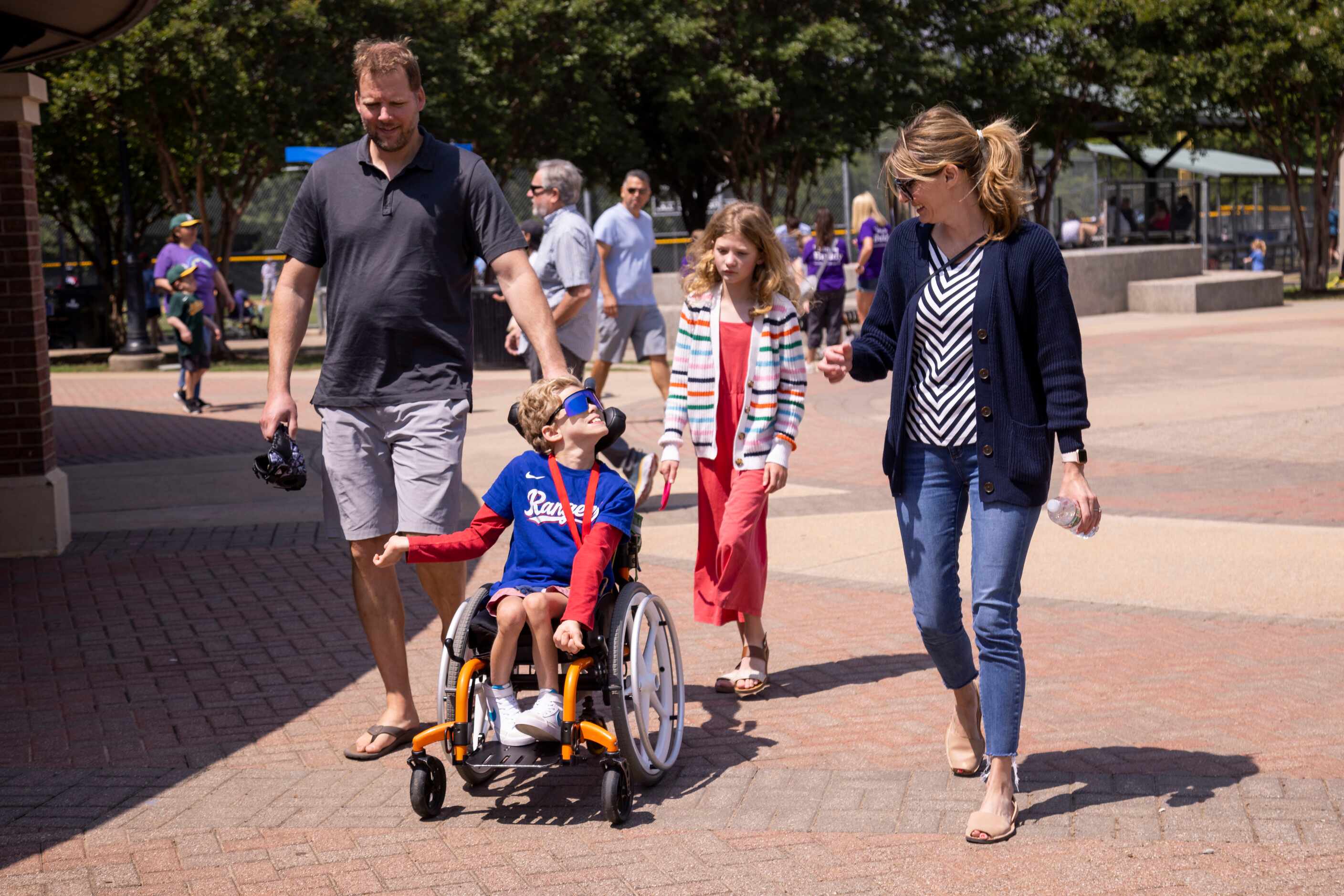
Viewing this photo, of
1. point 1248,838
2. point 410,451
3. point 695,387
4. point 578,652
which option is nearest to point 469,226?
point 410,451

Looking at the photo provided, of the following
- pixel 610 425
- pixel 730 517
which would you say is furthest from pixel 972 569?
pixel 730 517

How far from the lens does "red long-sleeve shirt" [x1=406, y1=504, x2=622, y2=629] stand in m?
4.15

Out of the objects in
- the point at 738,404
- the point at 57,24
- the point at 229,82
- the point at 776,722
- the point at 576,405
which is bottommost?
the point at 776,722

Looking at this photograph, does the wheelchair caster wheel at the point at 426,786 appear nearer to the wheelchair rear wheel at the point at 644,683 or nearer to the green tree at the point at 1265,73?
the wheelchair rear wheel at the point at 644,683

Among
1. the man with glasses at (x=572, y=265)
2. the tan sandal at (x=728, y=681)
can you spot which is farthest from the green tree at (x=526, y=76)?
the tan sandal at (x=728, y=681)

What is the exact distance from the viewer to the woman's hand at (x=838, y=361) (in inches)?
163

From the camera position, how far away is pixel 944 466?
Result: 4043mm

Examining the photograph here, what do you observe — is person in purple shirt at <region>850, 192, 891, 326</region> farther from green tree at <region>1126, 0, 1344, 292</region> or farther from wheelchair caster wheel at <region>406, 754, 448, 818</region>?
wheelchair caster wheel at <region>406, 754, 448, 818</region>

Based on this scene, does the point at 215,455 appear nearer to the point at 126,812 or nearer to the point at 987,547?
the point at 126,812

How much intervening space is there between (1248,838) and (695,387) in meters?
2.34

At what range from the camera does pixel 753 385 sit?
17.3 ft

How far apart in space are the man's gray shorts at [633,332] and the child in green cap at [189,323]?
5.92m

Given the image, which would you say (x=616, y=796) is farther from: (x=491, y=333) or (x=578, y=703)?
(x=491, y=333)

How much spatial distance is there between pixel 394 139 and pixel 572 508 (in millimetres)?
1238
